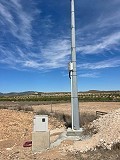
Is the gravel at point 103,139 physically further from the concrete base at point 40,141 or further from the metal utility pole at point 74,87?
the metal utility pole at point 74,87

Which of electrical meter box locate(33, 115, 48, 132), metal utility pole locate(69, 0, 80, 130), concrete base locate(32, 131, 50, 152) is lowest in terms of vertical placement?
concrete base locate(32, 131, 50, 152)

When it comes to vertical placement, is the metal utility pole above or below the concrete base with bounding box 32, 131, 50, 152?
above

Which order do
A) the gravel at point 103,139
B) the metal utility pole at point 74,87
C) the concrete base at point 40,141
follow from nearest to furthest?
the gravel at point 103,139, the concrete base at point 40,141, the metal utility pole at point 74,87

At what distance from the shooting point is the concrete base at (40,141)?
16.2 meters

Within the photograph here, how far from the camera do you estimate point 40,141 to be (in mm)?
16266

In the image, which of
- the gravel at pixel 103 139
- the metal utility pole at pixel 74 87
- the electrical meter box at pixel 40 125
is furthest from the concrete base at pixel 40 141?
the metal utility pole at pixel 74 87

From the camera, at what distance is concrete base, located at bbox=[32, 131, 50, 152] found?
16203 millimetres

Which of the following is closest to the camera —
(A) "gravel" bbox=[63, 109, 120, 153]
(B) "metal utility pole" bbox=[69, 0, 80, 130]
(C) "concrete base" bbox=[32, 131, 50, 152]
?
(A) "gravel" bbox=[63, 109, 120, 153]

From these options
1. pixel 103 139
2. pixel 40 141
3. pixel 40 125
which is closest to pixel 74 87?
pixel 40 125

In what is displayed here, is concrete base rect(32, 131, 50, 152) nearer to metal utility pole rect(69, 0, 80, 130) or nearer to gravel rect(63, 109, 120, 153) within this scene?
gravel rect(63, 109, 120, 153)

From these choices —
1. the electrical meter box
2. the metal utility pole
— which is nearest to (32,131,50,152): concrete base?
the electrical meter box

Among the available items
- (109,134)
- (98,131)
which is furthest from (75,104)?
(109,134)

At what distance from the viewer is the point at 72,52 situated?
20.2 metres

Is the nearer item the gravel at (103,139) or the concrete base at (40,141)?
the gravel at (103,139)
